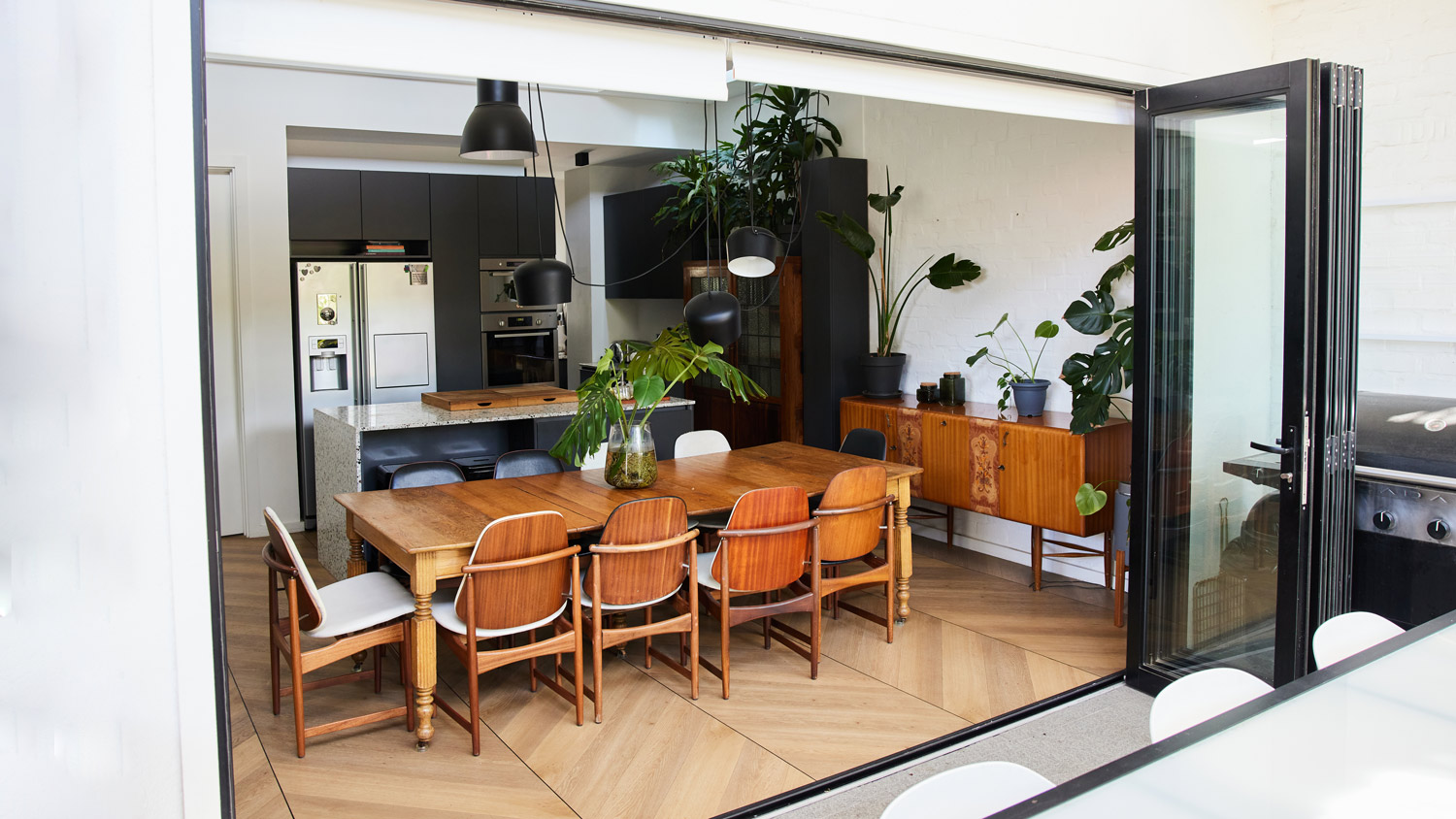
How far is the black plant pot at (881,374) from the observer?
19.9 feet

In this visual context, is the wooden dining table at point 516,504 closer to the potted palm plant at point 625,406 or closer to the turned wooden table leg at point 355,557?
the turned wooden table leg at point 355,557

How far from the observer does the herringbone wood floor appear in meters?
3.17

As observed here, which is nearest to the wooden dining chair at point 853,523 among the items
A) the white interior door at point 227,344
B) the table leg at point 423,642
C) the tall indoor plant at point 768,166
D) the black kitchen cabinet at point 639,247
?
the table leg at point 423,642

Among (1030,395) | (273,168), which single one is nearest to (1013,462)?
(1030,395)

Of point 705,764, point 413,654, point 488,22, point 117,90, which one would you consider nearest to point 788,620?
point 705,764

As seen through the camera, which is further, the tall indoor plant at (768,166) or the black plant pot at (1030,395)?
the tall indoor plant at (768,166)

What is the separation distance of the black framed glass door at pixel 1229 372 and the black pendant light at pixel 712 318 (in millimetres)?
1558

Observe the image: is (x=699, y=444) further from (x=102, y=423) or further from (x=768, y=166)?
(x=102, y=423)

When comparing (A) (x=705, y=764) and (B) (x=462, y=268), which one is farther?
(B) (x=462, y=268)

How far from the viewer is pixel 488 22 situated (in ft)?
7.54

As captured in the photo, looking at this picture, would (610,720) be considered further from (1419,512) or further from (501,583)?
(1419,512)

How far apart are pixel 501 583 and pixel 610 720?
69 centimetres

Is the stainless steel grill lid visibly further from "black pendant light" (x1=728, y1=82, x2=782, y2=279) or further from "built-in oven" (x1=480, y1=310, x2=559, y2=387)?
"built-in oven" (x1=480, y1=310, x2=559, y2=387)

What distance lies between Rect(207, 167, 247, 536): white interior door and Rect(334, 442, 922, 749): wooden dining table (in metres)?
2.64
